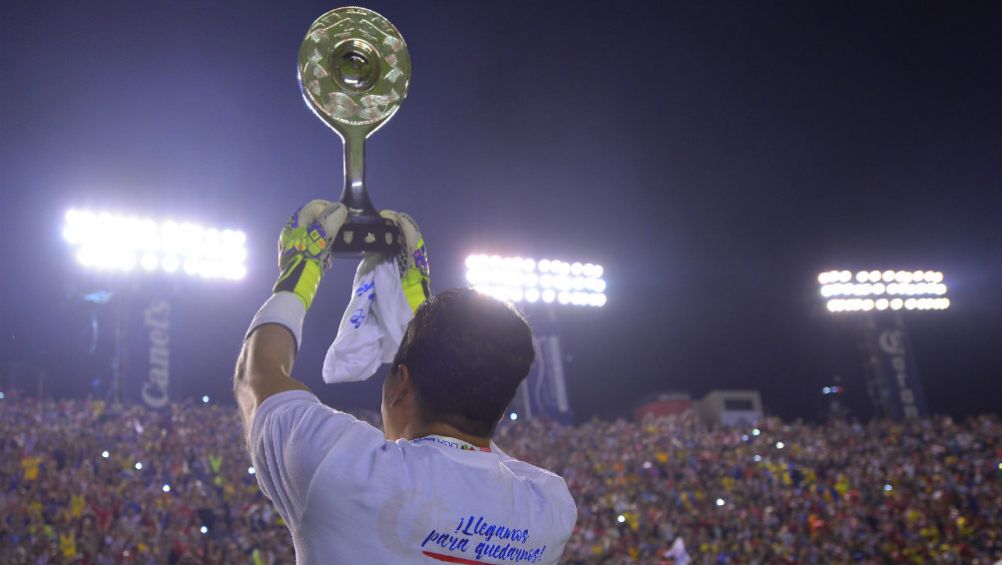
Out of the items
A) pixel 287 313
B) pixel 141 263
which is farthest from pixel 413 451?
pixel 141 263

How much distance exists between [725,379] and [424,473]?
1250 inches

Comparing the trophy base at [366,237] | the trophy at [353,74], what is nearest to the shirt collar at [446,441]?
the trophy base at [366,237]

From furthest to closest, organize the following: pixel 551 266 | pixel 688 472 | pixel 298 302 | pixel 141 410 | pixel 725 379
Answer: pixel 725 379
pixel 551 266
pixel 688 472
pixel 141 410
pixel 298 302

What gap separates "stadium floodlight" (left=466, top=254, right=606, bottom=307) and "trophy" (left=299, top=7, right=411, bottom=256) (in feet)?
65.5

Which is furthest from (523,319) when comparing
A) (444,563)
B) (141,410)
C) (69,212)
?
(69,212)

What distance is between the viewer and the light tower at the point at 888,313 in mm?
25031

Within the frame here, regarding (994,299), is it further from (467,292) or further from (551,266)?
(467,292)

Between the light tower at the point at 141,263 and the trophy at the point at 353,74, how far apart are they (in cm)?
1662

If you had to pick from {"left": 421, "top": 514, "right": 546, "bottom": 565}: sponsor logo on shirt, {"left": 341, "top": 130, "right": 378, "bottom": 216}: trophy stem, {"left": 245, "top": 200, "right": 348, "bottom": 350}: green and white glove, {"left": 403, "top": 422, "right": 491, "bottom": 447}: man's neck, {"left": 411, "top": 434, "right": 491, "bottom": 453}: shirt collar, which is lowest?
{"left": 421, "top": 514, "right": 546, "bottom": 565}: sponsor logo on shirt

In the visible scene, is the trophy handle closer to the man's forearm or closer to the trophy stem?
the trophy stem

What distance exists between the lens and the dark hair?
1.55 meters

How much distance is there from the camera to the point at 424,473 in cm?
144

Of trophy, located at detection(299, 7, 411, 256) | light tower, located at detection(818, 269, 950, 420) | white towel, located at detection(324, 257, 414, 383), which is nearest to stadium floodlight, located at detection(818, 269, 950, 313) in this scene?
light tower, located at detection(818, 269, 950, 420)

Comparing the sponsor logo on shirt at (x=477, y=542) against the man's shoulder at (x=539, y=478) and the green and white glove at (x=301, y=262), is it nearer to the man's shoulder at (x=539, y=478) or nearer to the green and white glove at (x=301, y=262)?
the man's shoulder at (x=539, y=478)
